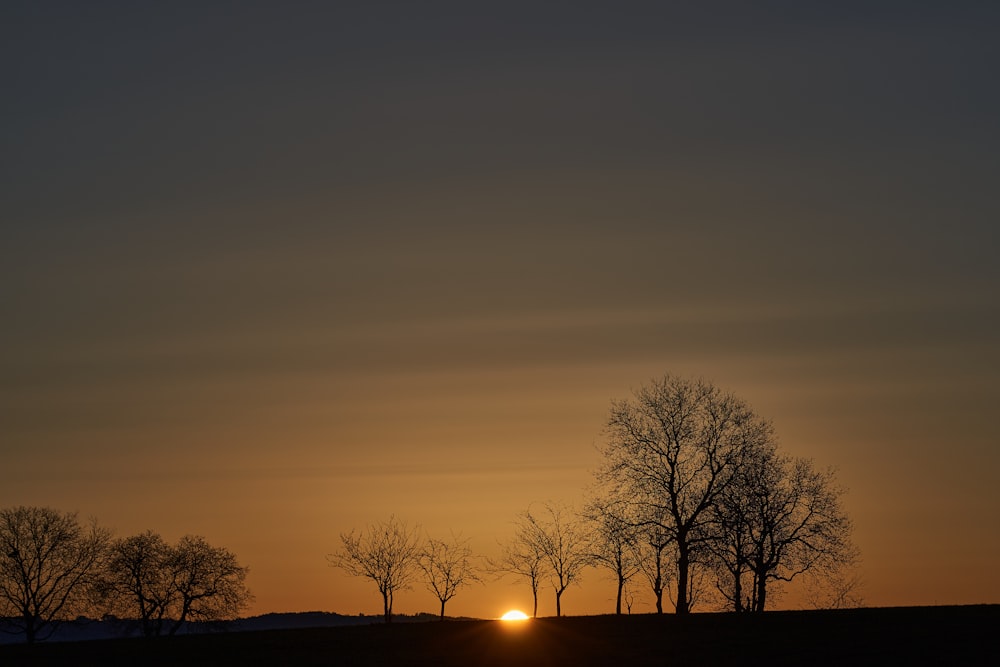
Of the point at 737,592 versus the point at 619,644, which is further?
the point at 737,592

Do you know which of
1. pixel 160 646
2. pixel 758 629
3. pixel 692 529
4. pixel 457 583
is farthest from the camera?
pixel 457 583

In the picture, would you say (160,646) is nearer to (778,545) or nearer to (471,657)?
(471,657)

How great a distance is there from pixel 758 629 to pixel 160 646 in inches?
1428

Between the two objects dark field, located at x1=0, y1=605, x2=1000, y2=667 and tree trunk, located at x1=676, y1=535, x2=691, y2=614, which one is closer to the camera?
dark field, located at x1=0, y1=605, x2=1000, y2=667

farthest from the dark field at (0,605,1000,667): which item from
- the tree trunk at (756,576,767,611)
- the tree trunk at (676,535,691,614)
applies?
the tree trunk at (756,576,767,611)

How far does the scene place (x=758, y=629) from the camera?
6191 centimetres

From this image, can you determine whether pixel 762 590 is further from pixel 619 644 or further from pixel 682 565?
pixel 619 644

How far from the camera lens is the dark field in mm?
53750

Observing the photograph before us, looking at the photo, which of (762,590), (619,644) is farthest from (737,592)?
(619,644)

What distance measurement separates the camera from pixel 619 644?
59.8 metres

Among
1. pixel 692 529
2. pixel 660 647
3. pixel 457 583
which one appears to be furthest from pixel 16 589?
pixel 660 647

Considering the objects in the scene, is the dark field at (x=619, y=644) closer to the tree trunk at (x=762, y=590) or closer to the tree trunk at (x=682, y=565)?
the tree trunk at (x=682, y=565)

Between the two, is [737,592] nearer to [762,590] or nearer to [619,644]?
[762,590]

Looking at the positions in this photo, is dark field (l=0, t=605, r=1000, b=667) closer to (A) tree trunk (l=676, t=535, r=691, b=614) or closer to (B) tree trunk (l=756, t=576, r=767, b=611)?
(A) tree trunk (l=676, t=535, r=691, b=614)
